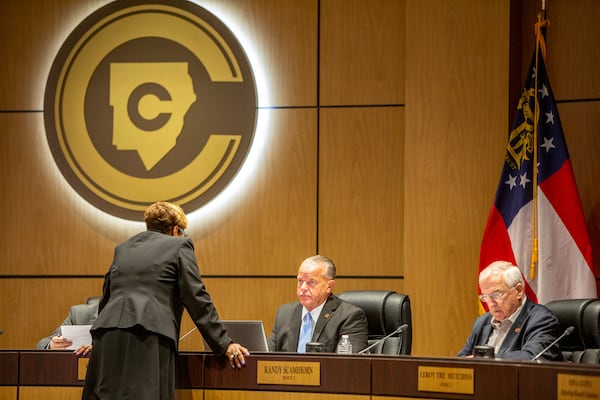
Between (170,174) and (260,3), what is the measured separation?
51.1 inches

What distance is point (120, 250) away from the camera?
12.9ft

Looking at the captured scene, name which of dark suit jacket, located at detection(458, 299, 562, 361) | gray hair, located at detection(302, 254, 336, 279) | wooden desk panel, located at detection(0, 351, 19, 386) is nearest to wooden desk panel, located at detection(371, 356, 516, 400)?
dark suit jacket, located at detection(458, 299, 562, 361)

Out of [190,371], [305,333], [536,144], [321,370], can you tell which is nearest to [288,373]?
[321,370]

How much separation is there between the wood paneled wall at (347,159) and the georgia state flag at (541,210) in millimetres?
172

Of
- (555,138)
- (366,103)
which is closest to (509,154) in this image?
(555,138)

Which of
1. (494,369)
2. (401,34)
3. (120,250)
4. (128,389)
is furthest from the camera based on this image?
(401,34)

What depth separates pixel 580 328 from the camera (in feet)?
13.3

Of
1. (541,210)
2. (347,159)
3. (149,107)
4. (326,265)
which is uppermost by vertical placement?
(149,107)

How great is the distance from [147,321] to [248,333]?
0.66 metres

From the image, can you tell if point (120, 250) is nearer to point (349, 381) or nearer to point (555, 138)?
point (349, 381)

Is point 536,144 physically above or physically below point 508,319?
above

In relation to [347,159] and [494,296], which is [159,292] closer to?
[494,296]

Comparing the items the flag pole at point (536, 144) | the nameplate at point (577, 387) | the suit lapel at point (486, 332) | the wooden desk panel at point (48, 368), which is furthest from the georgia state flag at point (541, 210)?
the wooden desk panel at point (48, 368)

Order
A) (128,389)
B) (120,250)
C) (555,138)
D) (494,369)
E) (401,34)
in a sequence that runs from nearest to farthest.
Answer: (494,369) → (128,389) → (120,250) → (555,138) → (401,34)
